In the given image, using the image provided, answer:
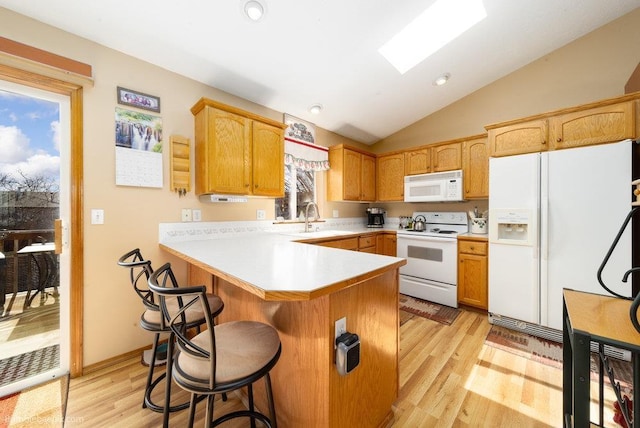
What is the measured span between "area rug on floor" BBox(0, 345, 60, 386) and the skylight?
3669mm

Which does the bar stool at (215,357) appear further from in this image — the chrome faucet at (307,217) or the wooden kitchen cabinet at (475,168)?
the wooden kitchen cabinet at (475,168)

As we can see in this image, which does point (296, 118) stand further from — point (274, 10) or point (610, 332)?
point (610, 332)

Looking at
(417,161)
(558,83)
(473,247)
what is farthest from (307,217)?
(558,83)

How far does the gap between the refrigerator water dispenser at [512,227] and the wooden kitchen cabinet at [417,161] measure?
47.9 inches

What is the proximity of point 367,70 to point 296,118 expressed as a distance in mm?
1083

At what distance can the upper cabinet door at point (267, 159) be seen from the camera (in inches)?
96.7

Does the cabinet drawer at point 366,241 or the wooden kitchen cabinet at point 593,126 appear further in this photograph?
the cabinet drawer at point 366,241

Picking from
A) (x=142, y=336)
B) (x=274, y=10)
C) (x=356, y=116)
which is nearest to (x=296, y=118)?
(x=356, y=116)

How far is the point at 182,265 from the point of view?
2.27 meters

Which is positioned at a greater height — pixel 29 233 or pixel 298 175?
pixel 298 175

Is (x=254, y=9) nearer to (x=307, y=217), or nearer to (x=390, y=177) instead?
(x=307, y=217)

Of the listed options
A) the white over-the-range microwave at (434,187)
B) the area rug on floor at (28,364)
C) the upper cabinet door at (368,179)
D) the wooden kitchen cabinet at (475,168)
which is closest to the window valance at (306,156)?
the upper cabinet door at (368,179)

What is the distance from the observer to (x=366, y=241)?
3.38 meters

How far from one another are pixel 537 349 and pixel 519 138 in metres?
1.91
